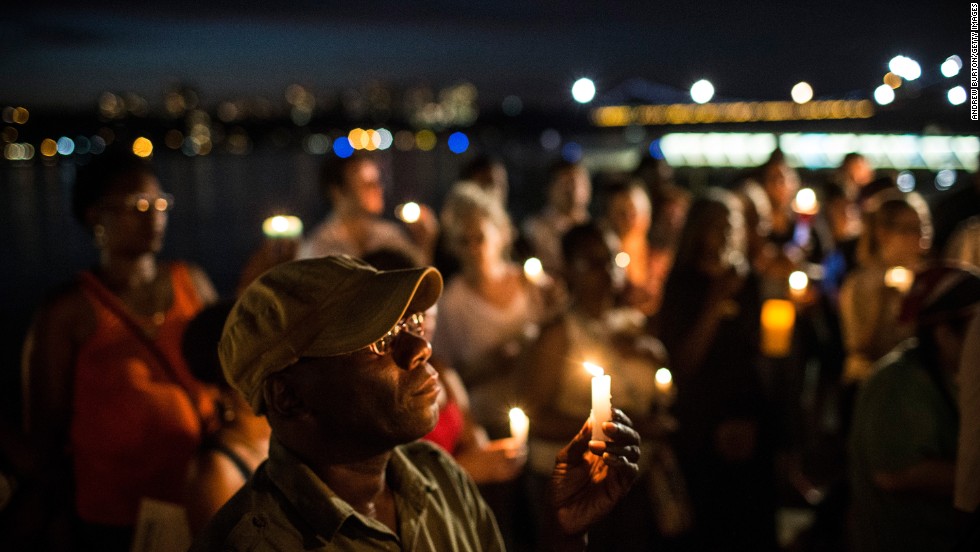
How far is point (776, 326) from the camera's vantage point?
494cm

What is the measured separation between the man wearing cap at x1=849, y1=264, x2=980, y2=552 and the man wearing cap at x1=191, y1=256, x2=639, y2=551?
5.82 feet

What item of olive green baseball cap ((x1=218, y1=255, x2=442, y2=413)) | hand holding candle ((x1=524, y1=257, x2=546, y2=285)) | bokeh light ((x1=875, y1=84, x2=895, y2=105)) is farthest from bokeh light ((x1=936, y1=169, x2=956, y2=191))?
olive green baseball cap ((x1=218, y1=255, x2=442, y2=413))

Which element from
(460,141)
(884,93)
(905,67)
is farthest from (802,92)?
(460,141)

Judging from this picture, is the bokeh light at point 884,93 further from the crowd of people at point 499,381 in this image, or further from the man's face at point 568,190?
the man's face at point 568,190

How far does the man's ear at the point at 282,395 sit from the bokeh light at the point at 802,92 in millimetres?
5731

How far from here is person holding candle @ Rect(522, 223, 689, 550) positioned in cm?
401

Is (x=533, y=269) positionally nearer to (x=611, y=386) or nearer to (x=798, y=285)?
(x=611, y=386)

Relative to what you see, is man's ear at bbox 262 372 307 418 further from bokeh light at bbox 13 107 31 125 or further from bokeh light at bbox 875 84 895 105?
bokeh light at bbox 13 107 31 125

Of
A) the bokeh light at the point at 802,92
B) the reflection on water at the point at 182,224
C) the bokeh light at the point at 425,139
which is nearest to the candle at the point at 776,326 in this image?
the bokeh light at the point at 802,92

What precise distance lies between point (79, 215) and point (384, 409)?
7.82 ft

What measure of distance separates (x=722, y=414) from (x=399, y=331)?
3.26 meters

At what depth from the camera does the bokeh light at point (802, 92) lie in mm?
6750

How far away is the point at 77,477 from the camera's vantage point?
10.9 feet

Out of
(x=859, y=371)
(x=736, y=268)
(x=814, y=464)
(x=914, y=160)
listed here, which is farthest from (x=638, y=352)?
(x=914, y=160)
